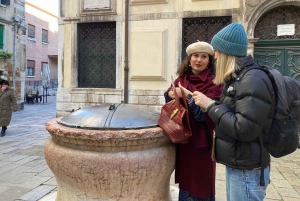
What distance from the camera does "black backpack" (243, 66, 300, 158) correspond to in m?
1.51

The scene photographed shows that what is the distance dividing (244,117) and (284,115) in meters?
0.22

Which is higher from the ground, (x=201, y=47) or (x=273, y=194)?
(x=201, y=47)

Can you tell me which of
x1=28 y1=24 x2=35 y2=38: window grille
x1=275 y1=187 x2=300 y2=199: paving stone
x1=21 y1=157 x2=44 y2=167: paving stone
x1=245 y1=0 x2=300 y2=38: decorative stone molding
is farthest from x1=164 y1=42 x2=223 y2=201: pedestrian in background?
x1=28 y1=24 x2=35 y2=38: window grille

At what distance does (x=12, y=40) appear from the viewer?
538 inches

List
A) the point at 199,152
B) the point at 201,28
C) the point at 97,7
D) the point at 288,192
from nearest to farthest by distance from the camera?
the point at 199,152, the point at 288,192, the point at 201,28, the point at 97,7

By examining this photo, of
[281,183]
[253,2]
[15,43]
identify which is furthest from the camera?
[15,43]

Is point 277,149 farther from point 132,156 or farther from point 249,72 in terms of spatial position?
point 132,156

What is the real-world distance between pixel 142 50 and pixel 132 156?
492 centimetres

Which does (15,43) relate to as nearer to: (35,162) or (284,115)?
(35,162)

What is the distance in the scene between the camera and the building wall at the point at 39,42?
2461cm

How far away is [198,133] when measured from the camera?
6.98 ft

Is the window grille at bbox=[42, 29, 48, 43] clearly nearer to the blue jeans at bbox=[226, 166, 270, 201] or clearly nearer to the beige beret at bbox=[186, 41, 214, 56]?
the beige beret at bbox=[186, 41, 214, 56]

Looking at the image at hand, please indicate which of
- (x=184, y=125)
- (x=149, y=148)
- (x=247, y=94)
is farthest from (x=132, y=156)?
(x=247, y=94)

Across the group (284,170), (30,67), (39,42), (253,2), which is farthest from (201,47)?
(39,42)
